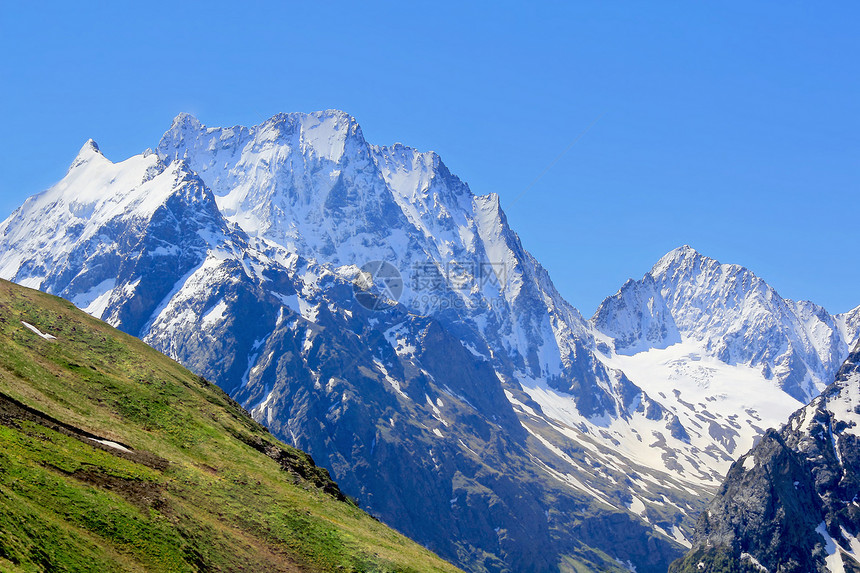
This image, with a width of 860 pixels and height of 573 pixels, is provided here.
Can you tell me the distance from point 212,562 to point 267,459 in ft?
113

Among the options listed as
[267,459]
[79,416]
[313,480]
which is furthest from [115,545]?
[313,480]

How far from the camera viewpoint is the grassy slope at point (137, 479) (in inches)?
2308

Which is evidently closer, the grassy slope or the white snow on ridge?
the grassy slope

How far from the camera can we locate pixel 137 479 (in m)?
70.6

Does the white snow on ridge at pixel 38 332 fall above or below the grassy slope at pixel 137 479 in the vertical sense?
above

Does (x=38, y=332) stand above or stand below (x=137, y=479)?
above

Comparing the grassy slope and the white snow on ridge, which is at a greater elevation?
the white snow on ridge

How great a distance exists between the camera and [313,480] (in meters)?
107

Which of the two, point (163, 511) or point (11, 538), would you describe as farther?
point (163, 511)

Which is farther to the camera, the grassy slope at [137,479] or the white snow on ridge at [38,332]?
the white snow on ridge at [38,332]

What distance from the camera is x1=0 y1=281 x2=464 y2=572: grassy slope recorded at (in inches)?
2308

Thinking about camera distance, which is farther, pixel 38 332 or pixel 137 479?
pixel 38 332

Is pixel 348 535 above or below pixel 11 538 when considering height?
above

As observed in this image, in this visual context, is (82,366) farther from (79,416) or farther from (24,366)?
(79,416)
